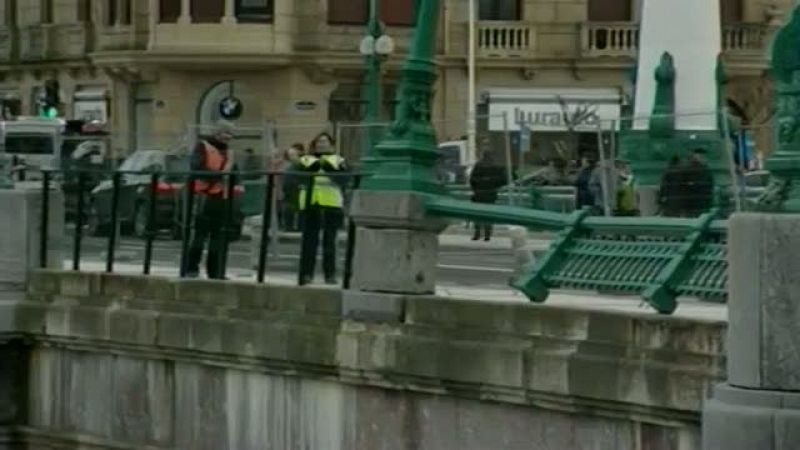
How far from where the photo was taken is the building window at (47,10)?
2758 inches

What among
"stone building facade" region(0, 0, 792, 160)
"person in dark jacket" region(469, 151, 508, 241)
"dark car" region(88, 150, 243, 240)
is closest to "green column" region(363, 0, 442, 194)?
"person in dark jacket" region(469, 151, 508, 241)

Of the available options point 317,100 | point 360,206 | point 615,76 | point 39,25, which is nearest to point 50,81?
point 39,25

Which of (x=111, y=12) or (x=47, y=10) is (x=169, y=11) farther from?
(x=47, y=10)

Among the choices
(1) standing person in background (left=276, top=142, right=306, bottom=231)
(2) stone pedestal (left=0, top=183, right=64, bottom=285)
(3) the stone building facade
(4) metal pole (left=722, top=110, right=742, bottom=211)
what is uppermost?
(3) the stone building facade

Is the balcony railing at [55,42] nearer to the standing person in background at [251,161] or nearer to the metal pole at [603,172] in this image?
the standing person in background at [251,161]

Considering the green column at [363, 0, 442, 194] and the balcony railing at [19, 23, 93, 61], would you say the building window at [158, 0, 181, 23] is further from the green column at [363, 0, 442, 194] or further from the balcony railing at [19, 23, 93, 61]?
the green column at [363, 0, 442, 194]

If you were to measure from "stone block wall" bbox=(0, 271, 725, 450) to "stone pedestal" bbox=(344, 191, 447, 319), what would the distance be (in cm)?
18

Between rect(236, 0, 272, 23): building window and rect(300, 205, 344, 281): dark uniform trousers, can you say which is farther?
rect(236, 0, 272, 23): building window

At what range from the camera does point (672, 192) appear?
2094 centimetres

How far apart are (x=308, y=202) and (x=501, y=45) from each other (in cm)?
4605

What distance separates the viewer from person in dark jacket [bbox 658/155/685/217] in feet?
66.6

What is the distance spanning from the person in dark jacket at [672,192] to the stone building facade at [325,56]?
3927 centimetres

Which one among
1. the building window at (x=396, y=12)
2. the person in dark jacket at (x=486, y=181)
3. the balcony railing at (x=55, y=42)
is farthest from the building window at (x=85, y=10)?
the person in dark jacket at (x=486, y=181)

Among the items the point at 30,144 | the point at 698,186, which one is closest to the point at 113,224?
the point at 698,186
